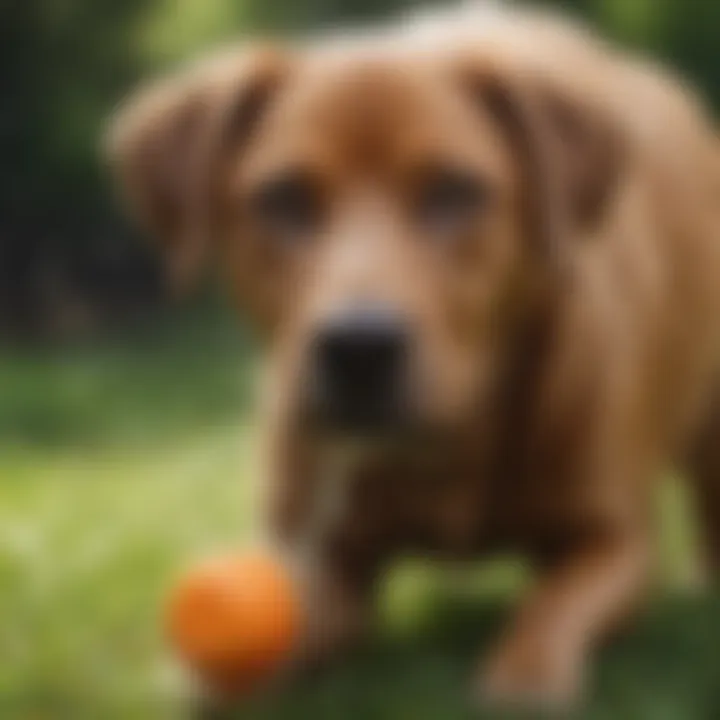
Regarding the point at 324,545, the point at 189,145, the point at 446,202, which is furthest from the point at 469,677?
the point at 189,145

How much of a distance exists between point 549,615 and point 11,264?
211cm

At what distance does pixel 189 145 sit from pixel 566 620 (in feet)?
2.10

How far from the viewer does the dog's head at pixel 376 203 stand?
199cm

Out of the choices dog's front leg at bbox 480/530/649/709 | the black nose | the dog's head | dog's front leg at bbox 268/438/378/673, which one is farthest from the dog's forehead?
dog's front leg at bbox 480/530/649/709

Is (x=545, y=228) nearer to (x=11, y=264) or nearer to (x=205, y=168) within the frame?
(x=205, y=168)

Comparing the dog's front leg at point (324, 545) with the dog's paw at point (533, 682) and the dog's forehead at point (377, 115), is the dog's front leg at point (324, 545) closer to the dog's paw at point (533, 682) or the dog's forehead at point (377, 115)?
the dog's paw at point (533, 682)

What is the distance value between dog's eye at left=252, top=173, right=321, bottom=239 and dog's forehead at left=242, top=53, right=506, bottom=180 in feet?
0.09

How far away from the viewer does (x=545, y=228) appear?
211 centimetres

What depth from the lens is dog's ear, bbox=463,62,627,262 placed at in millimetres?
2121

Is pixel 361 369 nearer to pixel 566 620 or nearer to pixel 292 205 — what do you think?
pixel 292 205

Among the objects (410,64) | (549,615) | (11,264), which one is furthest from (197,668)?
(11,264)

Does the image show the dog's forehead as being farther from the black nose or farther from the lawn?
the lawn

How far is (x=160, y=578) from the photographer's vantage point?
8.35 feet

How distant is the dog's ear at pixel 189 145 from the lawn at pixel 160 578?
0.44m
